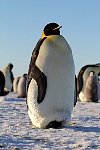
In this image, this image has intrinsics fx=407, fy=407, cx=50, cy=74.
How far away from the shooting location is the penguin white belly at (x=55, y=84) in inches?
268

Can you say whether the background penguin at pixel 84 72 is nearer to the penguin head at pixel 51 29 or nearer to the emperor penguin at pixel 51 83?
the penguin head at pixel 51 29

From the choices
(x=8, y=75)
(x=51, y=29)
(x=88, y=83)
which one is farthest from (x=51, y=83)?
(x=8, y=75)

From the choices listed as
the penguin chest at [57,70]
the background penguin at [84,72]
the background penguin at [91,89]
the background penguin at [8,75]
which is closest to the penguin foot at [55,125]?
the penguin chest at [57,70]

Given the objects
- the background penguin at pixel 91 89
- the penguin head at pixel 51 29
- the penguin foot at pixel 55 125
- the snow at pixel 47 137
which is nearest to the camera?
the snow at pixel 47 137

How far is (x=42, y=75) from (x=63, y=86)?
398mm

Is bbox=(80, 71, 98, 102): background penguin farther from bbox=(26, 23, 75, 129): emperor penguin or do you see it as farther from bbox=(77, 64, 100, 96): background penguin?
bbox=(26, 23, 75, 129): emperor penguin

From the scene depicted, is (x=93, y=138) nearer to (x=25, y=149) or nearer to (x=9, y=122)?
(x=25, y=149)

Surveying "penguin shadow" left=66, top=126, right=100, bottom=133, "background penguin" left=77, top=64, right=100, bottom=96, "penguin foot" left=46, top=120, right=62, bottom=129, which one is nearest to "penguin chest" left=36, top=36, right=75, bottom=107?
"penguin foot" left=46, top=120, right=62, bottom=129

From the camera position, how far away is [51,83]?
22.3 ft

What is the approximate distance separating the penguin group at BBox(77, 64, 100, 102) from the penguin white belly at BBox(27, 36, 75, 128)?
8920mm

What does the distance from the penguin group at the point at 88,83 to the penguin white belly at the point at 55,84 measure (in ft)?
29.3

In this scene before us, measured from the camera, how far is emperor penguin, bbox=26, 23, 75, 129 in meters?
6.81

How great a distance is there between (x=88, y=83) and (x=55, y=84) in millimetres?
9208

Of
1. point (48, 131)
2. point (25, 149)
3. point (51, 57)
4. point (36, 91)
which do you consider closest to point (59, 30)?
point (51, 57)
